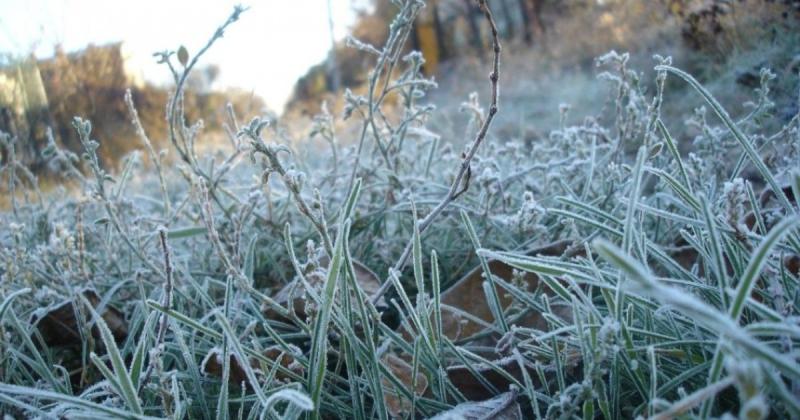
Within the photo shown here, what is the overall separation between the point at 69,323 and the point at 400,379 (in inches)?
24.8

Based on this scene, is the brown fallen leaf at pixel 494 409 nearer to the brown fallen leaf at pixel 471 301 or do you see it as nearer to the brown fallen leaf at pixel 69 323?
the brown fallen leaf at pixel 471 301

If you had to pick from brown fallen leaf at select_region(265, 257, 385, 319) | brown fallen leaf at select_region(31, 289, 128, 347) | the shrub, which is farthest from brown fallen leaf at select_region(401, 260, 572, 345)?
brown fallen leaf at select_region(31, 289, 128, 347)

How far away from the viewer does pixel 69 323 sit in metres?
1.07

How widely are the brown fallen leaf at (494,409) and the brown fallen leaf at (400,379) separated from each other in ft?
0.38

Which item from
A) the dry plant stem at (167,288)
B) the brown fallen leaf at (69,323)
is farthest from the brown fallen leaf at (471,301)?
the brown fallen leaf at (69,323)

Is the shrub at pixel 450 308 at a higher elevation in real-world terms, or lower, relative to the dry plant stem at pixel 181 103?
lower

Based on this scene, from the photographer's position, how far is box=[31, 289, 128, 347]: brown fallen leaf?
3.46 ft

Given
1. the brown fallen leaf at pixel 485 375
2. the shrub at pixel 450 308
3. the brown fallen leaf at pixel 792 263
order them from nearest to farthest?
1. the shrub at pixel 450 308
2. the brown fallen leaf at pixel 485 375
3. the brown fallen leaf at pixel 792 263

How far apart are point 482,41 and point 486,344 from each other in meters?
16.6

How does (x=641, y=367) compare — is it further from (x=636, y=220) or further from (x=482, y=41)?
(x=482, y=41)

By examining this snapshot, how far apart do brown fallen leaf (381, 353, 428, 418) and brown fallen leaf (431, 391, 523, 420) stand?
0.38 feet

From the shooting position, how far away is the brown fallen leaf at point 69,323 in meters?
1.06

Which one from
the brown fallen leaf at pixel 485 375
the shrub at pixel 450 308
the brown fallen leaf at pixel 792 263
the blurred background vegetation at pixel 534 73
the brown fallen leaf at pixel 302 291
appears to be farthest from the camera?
the blurred background vegetation at pixel 534 73

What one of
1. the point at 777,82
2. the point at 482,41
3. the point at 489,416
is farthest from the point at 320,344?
the point at 482,41
